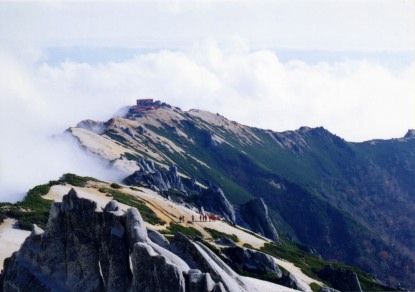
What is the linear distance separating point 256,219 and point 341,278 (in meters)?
72.7

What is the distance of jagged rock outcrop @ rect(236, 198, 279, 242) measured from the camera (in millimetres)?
A: 158375

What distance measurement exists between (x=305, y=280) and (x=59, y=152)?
362ft

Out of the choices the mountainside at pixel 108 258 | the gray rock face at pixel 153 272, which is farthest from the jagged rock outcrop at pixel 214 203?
the gray rock face at pixel 153 272

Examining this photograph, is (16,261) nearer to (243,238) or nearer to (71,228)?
(71,228)

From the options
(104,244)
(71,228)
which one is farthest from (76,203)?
(104,244)

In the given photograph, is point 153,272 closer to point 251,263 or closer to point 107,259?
point 107,259

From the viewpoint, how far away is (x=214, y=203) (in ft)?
480

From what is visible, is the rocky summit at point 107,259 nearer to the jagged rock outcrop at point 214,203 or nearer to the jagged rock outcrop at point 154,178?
the jagged rock outcrop at point 154,178

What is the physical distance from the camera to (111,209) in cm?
3438

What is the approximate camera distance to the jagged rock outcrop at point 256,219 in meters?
158

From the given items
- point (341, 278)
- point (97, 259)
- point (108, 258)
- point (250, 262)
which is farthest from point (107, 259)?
point (341, 278)

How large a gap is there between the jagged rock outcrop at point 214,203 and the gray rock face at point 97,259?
10402 centimetres

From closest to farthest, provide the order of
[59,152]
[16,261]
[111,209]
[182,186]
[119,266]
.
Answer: [119,266]
[111,209]
[16,261]
[59,152]
[182,186]

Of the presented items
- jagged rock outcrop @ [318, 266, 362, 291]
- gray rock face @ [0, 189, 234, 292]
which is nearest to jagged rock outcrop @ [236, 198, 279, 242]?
jagged rock outcrop @ [318, 266, 362, 291]
